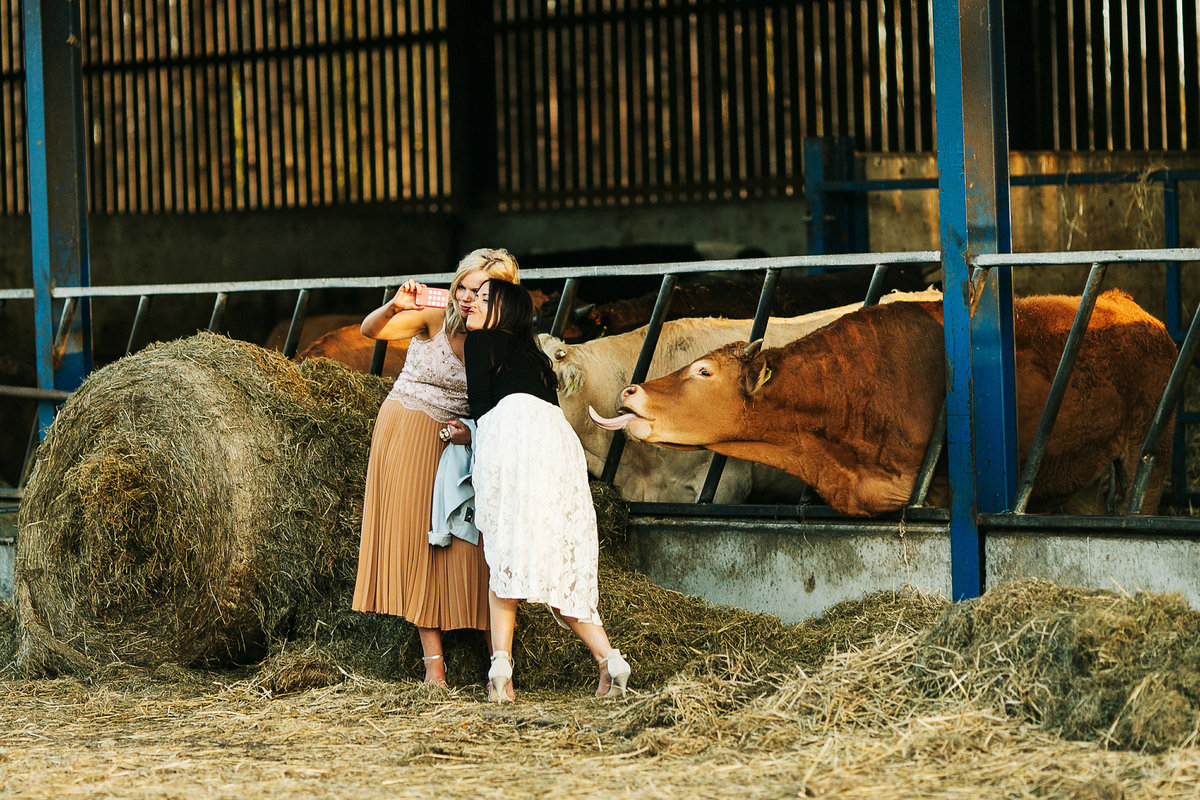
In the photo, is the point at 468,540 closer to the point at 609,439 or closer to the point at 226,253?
the point at 609,439

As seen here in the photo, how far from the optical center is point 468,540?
555cm

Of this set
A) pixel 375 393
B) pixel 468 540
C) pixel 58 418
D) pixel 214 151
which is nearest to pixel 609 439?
pixel 375 393

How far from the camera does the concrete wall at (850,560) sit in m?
5.26

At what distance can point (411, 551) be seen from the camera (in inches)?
220

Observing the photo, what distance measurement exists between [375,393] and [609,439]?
1.30 metres

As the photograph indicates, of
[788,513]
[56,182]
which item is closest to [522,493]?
[788,513]

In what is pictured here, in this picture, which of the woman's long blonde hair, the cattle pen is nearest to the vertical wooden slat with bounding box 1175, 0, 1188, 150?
the cattle pen

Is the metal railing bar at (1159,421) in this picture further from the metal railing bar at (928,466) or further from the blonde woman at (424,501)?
the blonde woman at (424,501)

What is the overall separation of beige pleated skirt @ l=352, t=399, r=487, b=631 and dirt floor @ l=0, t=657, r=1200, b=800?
336 mm

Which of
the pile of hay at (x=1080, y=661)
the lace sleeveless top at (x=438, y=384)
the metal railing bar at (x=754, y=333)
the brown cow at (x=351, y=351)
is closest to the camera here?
the pile of hay at (x=1080, y=661)

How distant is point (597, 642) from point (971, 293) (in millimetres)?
1795

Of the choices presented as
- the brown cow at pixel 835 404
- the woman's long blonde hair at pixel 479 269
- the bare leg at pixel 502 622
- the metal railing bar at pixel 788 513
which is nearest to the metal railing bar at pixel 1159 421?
the metal railing bar at pixel 788 513

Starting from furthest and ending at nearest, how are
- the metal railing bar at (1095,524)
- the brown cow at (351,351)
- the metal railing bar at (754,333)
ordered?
the brown cow at (351,351) → the metal railing bar at (754,333) → the metal railing bar at (1095,524)

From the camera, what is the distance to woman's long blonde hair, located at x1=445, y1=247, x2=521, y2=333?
5539 mm
